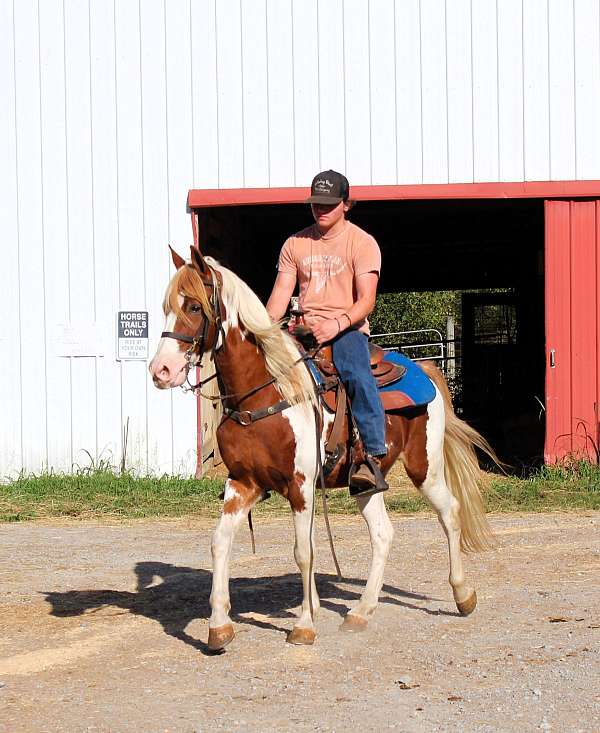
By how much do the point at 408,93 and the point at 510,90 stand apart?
110cm

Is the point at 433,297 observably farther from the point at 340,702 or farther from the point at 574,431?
the point at 340,702

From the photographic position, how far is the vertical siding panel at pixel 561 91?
12570 millimetres

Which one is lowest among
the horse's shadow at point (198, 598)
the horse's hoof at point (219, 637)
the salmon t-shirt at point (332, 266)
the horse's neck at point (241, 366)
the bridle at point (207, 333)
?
the horse's shadow at point (198, 598)

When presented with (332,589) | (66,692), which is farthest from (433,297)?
(66,692)

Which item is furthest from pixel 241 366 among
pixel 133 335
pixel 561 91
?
pixel 561 91

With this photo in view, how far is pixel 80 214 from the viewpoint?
12773mm

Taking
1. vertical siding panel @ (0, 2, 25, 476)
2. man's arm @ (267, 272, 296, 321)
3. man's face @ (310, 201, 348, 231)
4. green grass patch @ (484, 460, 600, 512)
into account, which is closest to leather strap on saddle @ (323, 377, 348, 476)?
man's arm @ (267, 272, 296, 321)

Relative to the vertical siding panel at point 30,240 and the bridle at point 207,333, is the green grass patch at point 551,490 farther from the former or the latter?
the bridle at point 207,333

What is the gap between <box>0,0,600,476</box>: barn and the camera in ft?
41.3

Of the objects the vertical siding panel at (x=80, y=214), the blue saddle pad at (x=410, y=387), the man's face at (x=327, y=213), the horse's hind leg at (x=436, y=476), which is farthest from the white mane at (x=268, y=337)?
the vertical siding panel at (x=80, y=214)

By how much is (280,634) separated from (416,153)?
7.51 m

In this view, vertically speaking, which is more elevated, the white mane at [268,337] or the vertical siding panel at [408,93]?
the vertical siding panel at [408,93]

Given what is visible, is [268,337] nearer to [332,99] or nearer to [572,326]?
[332,99]

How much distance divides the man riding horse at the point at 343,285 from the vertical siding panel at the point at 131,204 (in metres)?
6.49
